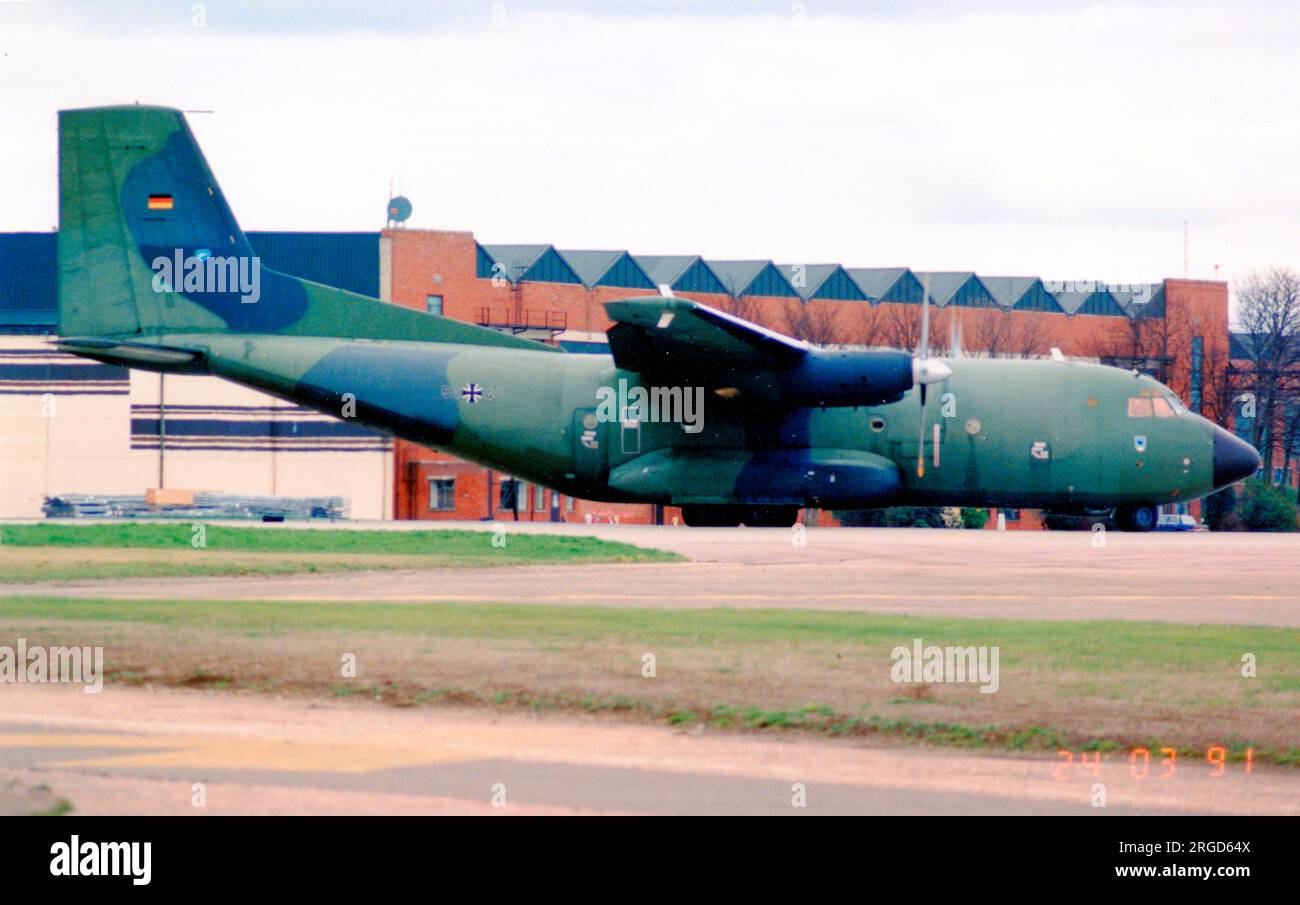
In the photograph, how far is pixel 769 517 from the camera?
35750mm

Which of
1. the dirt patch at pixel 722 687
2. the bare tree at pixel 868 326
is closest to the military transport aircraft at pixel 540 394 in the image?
the dirt patch at pixel 722 687

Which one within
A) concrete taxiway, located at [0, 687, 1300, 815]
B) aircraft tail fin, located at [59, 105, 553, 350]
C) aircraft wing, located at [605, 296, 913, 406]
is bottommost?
concrete taxiway, located at [0, 687, 1300, 815]

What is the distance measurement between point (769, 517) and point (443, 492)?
33358 millimetres

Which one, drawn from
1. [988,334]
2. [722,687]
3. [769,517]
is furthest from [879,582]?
[988,334]

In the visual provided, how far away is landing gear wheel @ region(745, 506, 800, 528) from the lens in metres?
35.6

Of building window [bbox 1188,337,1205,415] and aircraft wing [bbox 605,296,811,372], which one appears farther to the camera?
building window [bbox 1188,337,1205,415]

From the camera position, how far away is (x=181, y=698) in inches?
531

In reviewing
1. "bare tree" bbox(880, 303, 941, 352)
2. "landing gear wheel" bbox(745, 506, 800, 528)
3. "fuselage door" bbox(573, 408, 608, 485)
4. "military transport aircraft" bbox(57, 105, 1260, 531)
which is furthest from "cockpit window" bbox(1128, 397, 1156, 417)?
"bare tree" bbox(880, 303, 941, 352)

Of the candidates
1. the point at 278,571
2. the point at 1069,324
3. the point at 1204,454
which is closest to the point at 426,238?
the point at 1069,324

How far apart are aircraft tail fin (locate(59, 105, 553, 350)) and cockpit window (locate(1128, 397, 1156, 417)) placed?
13.3 metres

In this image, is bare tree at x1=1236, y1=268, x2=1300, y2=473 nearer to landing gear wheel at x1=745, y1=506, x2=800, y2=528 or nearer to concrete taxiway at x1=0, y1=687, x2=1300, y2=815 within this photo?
landing gear wheel at x1=745, y1=506, x2=800, y2=528

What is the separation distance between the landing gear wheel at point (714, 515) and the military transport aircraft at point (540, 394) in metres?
1.24

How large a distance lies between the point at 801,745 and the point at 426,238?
63.8m

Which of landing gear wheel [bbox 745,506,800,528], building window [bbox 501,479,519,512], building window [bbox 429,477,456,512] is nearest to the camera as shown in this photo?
landing gear wheel [bbox 745,506,800,528]
